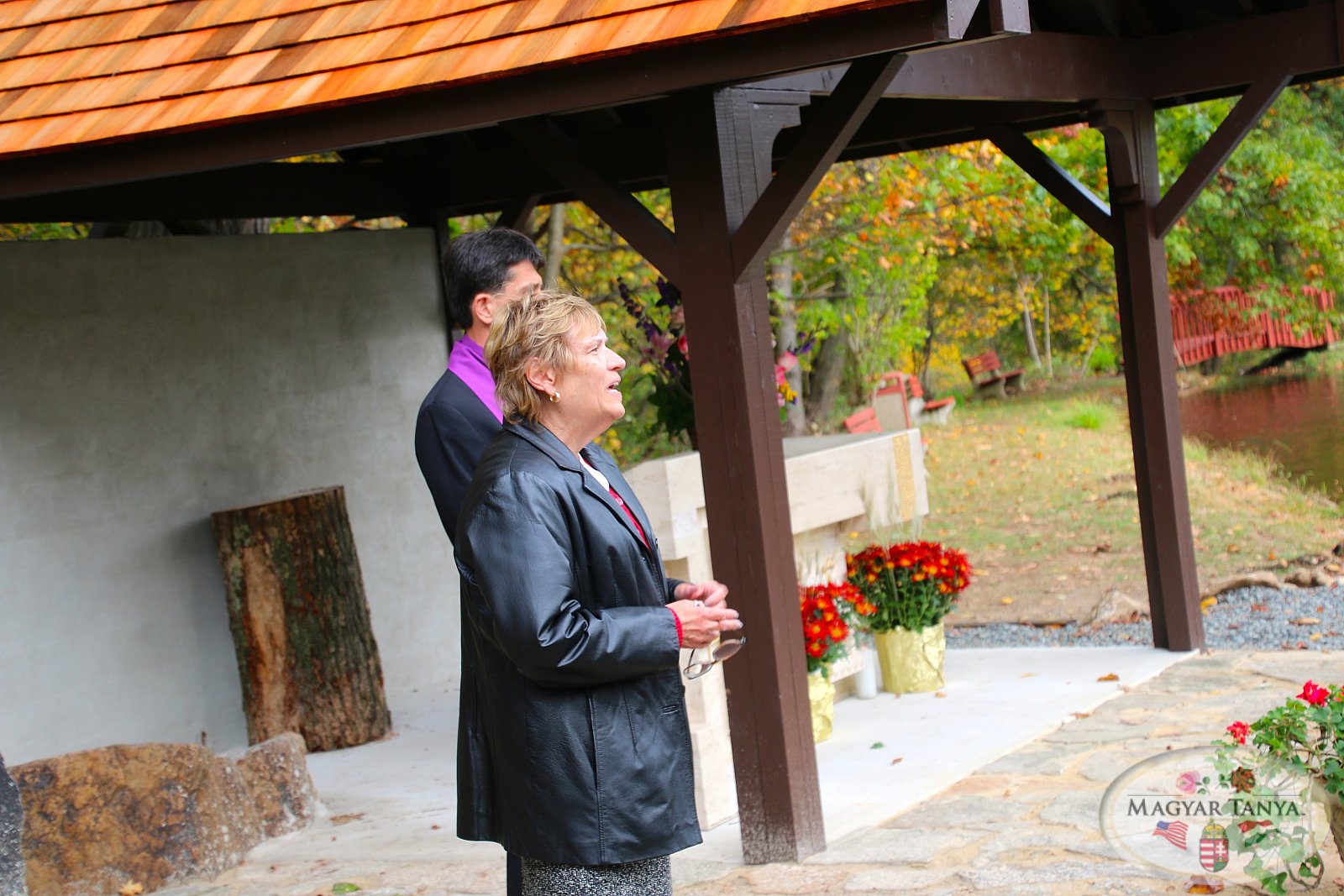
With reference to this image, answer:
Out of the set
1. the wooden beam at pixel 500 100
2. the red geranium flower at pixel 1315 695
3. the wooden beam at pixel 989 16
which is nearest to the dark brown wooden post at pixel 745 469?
the wooden beam at pixel 500 100

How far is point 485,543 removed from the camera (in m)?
2.37

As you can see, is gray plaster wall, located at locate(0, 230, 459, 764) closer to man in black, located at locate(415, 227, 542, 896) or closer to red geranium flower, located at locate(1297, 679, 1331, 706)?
man in black, located at locate(415, 227, 542, 896)

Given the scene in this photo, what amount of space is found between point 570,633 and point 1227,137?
491 cm

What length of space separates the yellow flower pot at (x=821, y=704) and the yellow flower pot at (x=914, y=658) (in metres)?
0.85

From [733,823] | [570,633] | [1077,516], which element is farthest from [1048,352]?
[570,633]

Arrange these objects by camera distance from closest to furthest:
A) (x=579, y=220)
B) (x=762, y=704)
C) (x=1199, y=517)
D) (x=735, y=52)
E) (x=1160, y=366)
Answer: (x=735, y=52), (x=762, y=704), (x=1160, y=366), (x=1199, y=517), (x=579, y=220)

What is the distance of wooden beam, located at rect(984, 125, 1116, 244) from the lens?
264 inches

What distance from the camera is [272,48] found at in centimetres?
457

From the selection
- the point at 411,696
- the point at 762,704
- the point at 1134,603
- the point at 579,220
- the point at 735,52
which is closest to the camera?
the point at 735,52

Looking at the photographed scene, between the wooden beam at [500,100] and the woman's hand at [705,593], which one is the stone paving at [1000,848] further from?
the wooden beam at [500,100]

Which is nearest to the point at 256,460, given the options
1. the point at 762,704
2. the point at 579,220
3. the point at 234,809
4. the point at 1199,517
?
the point at 234,809

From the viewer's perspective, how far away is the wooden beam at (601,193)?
4.38m

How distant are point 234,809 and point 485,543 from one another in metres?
3.14

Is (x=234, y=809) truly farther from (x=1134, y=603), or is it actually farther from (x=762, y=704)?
(x=1134, y=603)
